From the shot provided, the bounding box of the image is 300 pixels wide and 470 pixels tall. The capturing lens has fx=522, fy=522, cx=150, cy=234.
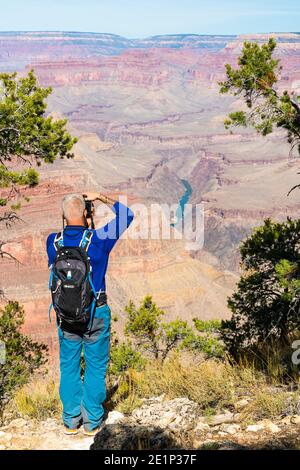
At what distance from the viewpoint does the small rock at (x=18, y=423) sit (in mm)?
5536

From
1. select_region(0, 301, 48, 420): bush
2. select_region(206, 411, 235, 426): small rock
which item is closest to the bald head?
select_region(206, 411, 235, 426): small rock

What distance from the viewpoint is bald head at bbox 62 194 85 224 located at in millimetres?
4910

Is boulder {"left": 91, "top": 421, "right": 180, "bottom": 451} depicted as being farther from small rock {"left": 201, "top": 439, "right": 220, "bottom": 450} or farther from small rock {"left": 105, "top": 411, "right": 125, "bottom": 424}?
small rock {"left": 105, "top": 411, "right": 125, "bottom": 424}

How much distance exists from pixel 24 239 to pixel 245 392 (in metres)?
54.8

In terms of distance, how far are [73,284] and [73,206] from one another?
759 millimetres

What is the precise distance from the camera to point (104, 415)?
5.65 metres

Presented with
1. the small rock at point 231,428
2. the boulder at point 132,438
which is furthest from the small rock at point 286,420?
the boulder at point 132,438

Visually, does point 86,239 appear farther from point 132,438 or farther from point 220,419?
point 220,419

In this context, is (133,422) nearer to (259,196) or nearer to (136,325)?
(136,325)

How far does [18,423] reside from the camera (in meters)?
5.64

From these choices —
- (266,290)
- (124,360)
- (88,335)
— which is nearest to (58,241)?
(88,335)

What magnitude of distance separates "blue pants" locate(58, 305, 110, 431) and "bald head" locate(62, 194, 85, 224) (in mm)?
912

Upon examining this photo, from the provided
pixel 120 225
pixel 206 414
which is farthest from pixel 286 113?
pixel 206 414

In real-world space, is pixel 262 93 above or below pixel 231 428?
above
